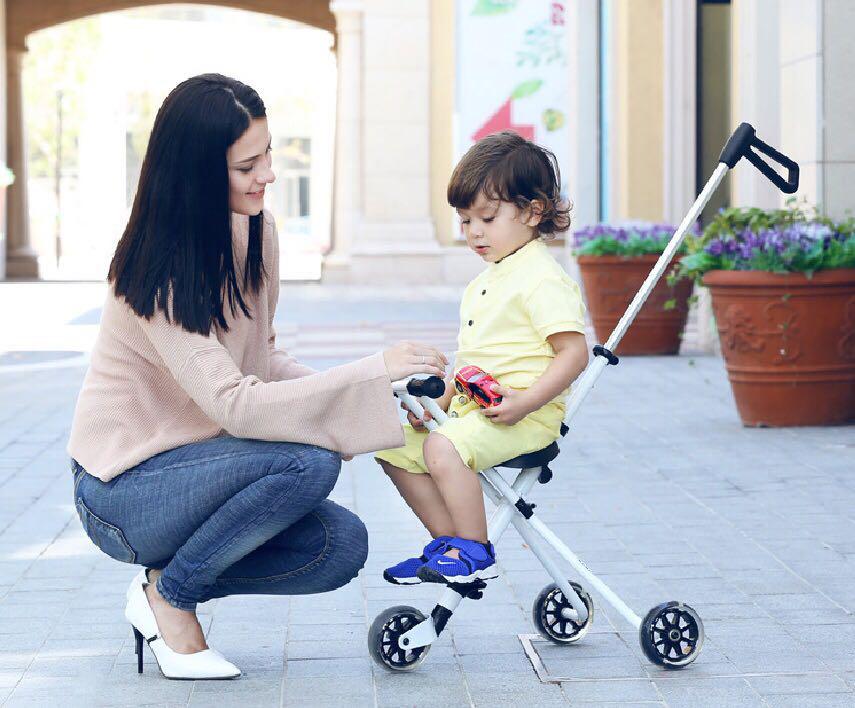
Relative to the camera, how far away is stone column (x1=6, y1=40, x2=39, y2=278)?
25.9m

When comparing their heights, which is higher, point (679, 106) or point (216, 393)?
point (679, 106)

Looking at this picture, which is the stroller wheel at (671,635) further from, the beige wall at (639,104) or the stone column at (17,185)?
the stone column at (17,185)

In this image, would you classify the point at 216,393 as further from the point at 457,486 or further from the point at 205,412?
the point at 457,486

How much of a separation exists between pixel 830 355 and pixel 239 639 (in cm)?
422

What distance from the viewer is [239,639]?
389cm

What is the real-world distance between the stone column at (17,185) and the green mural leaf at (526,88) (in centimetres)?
937

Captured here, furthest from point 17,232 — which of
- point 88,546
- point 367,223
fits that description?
point 88,546

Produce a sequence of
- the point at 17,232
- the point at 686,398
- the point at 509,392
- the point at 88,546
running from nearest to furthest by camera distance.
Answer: the point at 509,392 < the point at 88,546 < the point at 686,398 < the point at 17,232

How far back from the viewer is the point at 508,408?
3232mm

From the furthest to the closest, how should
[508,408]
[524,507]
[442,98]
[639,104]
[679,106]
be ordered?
1. [442,98]
2. [639,104]
3. [679,106]
4. [524,507]
5. [508,408]

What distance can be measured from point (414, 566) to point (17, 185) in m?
24.4

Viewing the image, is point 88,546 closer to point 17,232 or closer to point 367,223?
point 367,223

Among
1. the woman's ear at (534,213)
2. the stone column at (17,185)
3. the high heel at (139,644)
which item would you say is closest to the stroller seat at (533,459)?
the woman's ear at (534,213)

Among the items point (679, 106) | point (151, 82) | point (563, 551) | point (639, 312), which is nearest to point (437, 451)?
point (563, 551)
